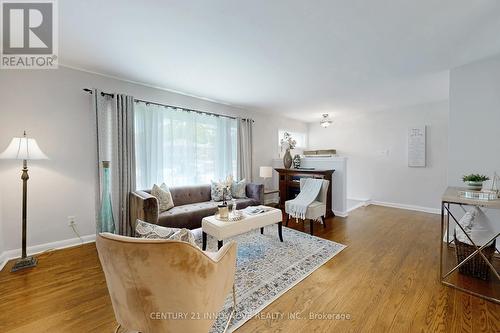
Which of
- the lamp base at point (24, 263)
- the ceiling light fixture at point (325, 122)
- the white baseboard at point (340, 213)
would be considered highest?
the ceiling light fixture at point (325, 122)

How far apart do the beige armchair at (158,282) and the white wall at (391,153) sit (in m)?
5.31

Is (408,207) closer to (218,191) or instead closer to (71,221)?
(218,191)

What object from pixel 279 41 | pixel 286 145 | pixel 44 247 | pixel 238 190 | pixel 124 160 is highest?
pixel 279 41

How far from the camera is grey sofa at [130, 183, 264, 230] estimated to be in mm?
2715

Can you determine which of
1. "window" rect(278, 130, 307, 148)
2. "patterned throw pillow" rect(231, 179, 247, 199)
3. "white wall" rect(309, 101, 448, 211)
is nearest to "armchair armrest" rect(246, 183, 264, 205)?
"patterned throw pillow" rect(231, 179, 247, 199)

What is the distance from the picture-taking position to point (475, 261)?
206 cm

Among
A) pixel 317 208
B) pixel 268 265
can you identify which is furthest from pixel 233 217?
pixel 317 208

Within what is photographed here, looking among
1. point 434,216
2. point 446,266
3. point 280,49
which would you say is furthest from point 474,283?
point 280,49

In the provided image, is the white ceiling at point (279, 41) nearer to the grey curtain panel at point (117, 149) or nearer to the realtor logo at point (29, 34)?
the realtor logo at point (29, 34)

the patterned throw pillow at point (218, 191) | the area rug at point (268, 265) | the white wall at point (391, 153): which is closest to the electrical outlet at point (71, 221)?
the area rug at point (268, 265)

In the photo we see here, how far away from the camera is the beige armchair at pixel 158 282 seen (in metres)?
1.01

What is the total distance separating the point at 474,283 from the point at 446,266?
0.37 m

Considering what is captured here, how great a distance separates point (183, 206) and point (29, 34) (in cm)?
265

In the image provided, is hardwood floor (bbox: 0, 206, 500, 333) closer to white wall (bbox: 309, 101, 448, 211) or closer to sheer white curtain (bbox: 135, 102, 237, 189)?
sheer white curtain (bbox: 135, 102, 237, 189)
